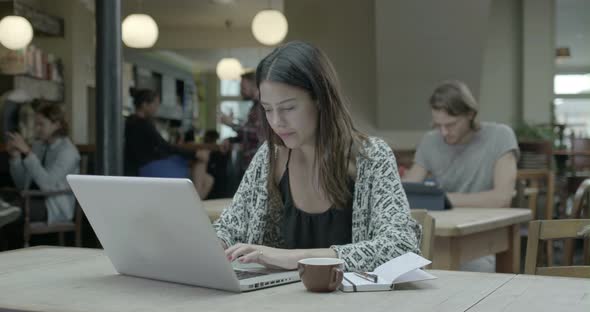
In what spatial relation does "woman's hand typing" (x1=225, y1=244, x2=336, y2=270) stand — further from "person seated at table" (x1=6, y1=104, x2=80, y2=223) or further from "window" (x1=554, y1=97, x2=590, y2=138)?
"window" (x1=554, y1=97, x2=590, y2=138)

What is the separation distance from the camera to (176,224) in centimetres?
128

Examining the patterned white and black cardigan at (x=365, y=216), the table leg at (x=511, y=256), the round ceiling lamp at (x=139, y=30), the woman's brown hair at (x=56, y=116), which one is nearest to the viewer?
the patterned white and black cardigan at (x=365, y=216)

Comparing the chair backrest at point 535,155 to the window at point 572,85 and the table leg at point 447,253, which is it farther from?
the window at point 572,85

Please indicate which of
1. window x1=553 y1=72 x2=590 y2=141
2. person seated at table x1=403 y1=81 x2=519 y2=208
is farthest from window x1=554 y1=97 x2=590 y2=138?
person seated at table x1=403 y1=81 x2=519 y2=208

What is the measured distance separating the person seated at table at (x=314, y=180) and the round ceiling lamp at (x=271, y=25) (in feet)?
19.2

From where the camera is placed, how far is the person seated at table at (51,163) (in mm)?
4871

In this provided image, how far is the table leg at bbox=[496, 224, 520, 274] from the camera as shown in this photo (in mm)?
2914

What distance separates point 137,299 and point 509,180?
2.54 m

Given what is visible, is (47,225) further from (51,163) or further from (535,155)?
(535,155)

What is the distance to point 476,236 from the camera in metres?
2.65

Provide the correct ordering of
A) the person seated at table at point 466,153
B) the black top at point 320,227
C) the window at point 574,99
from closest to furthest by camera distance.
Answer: the black top at point 320,227 < the person seated at table at point 466,153 < the window at point 574,99

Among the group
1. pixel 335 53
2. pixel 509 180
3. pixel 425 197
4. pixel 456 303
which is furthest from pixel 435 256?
pixel 335 53

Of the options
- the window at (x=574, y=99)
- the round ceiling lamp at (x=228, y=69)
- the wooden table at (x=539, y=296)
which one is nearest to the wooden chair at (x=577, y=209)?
the wooden table at (x=539, y=296)

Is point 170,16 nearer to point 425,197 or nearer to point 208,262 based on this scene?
point 425,197
